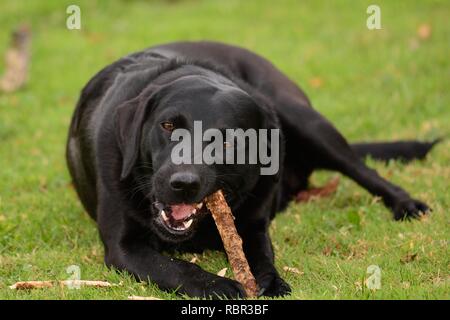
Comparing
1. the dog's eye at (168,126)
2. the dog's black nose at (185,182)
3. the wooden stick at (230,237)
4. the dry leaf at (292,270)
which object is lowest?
the dry leaf at (292,270)

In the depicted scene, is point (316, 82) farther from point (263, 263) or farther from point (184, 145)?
point (184, 145)

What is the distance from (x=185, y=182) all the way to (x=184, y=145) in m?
0.23

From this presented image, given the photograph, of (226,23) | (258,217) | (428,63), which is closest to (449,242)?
(258,217)

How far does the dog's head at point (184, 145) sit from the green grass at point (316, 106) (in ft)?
1.27

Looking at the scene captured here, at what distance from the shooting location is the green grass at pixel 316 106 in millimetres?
3976

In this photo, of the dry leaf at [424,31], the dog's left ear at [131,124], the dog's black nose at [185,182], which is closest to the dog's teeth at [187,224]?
the dog's black nose at [185,182]

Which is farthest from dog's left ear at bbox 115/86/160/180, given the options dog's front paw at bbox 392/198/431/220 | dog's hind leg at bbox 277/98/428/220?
dog's front paw at bbox 392/198/431/220

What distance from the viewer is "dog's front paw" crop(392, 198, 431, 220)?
483 centimetres

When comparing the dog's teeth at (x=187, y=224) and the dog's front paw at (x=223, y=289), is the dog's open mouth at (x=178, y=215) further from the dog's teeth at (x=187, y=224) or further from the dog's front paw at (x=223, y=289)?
the dog's front paw at (x=223, y=289)

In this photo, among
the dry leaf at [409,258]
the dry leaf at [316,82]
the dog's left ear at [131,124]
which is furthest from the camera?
the dry leaf at [316,82]

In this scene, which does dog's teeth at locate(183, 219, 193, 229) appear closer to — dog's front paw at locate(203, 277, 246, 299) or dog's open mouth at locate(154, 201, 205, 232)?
dog's open mouth at locate(154, 201, 205, 232)

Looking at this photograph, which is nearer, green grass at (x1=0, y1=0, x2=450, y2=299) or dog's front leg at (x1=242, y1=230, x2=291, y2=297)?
dog's front leg at (x1=242, y1=230, x2=291, y2=297)

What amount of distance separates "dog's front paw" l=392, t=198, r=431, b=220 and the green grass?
0.30 feet

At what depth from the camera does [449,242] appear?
13.6ft
